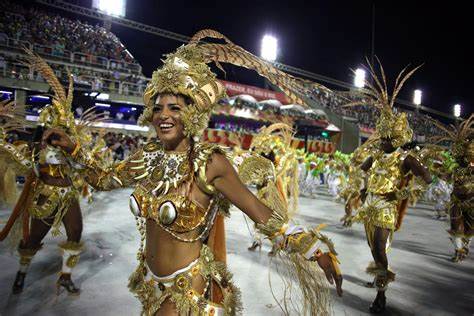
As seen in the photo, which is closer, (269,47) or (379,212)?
(379,212)

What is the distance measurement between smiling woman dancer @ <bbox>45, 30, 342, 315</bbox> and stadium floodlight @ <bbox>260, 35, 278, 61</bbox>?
3794cm

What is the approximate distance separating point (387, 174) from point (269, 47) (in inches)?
1425

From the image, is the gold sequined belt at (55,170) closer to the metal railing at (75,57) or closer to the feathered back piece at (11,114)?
the feathered back piece at (11,114)

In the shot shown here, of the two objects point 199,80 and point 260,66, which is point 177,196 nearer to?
point 199,80

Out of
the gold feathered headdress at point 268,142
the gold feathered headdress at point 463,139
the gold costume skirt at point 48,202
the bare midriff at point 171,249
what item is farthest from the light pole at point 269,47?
the bare midriff at point 171,249

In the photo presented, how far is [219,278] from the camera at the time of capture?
2.08 meters

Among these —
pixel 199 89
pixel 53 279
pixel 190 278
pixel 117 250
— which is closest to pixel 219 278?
pixel 190 278

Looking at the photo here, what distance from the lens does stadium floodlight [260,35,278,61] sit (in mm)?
38500

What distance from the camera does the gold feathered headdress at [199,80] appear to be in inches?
82.4

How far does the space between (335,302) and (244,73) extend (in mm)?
32645

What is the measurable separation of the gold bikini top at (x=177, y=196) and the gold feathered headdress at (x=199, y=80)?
178 millimetres

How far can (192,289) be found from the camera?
1973 millimetres

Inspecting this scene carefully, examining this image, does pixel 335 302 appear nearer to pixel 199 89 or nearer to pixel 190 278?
pixel 190 278

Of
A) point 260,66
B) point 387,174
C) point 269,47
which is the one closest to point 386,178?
point 387,174
